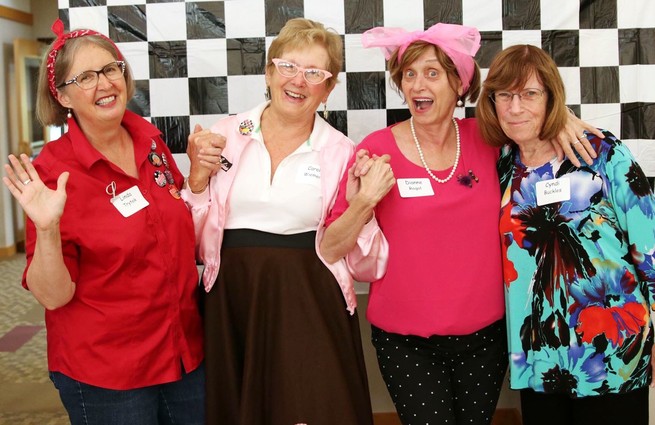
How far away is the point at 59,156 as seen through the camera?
6.57 feet

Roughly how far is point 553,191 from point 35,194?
1537 millimetres

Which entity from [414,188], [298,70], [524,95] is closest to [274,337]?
[414,188]

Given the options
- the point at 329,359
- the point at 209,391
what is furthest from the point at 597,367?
the point at 209,391

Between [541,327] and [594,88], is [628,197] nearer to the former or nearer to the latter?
[541,327]

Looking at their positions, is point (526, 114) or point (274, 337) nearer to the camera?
point (526, 114)

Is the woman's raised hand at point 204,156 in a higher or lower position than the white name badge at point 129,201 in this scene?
higher

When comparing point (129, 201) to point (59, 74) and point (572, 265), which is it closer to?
point (59, 74)

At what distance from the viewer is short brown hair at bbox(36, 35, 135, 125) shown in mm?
2033

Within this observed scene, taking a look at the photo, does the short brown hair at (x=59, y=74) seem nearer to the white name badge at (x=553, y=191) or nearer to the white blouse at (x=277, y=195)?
the white blouse at (x=277, y=195)

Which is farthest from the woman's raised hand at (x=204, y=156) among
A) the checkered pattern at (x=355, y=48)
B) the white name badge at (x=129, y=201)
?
the checkered pattern at (x=355, y=48)

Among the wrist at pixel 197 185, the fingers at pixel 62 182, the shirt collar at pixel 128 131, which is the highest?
the shirt collar at pixel 128 131

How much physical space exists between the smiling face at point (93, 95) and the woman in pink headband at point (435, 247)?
0.77m

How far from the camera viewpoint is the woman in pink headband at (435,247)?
2117 millimetres

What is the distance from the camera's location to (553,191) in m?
2.06
